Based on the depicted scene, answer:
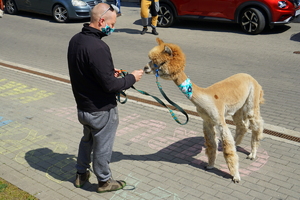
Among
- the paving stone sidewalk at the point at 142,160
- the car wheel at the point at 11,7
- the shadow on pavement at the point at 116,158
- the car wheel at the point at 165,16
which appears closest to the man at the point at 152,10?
the car wheel at the point at 165,16

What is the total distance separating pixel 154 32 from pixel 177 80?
10.2 metres

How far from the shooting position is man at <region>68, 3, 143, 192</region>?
416cm

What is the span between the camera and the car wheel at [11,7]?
1944 cm

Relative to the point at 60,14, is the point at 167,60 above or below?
above

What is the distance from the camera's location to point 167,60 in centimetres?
459

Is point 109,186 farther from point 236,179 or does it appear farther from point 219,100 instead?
point 219,100

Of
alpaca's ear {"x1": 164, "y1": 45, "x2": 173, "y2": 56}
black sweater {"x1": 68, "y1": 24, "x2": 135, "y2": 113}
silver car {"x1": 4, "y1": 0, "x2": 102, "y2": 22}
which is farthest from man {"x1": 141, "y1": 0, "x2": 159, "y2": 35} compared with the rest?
black sweater {"x1": 68, "y1": 24, "x2": 135, "y2": 113}

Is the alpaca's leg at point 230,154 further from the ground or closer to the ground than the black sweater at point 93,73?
closer to the ground

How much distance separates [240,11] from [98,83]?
10847 millimetres

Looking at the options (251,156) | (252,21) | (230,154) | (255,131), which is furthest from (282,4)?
(230,154)

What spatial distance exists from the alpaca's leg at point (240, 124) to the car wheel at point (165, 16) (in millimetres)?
10471

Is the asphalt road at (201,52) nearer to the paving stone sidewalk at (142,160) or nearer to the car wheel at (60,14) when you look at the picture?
the car wheel at (60,14)

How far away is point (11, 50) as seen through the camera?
13.0 meters

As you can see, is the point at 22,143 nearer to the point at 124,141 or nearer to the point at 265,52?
the point at 124,141
